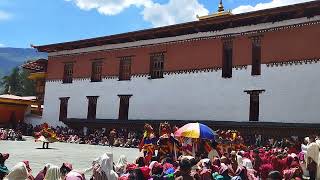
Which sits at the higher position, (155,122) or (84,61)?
(84,61)

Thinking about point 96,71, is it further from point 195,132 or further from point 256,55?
point 195,132

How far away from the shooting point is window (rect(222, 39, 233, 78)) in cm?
2459

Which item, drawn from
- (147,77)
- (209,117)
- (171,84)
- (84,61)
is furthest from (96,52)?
(209,117)

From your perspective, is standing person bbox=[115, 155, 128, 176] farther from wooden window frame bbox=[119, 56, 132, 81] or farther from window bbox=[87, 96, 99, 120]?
window bbox=[87, 96, 99, 120]

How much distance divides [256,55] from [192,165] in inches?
691

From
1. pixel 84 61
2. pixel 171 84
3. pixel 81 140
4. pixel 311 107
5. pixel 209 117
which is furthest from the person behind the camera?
pixel 84 61

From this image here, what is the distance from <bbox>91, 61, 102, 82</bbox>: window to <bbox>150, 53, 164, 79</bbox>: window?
4893 millimetres

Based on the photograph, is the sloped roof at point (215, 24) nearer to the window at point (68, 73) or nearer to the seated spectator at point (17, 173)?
the window at point (68, 73)

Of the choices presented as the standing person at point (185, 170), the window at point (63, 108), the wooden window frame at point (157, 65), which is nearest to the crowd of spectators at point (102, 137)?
the window at point (63, 108)

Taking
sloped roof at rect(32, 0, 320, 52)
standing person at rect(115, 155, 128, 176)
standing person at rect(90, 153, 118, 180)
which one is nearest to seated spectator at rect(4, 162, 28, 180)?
standing person at rect(90, 153, 118, 180)

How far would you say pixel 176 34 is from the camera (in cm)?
2706

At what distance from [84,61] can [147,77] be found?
654cm

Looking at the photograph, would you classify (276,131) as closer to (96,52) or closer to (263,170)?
(263,170)

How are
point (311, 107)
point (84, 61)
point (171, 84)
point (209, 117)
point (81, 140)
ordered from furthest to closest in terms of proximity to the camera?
point (84, 61), point (81, 140), point (171, 84), point (209, 117), point (311, 107)
